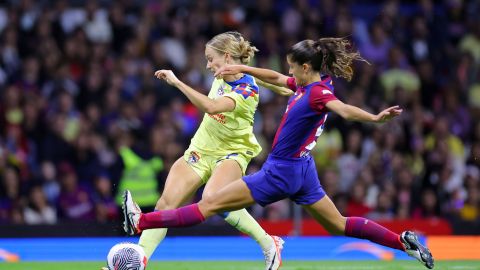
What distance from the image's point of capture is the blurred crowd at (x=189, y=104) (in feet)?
43.0

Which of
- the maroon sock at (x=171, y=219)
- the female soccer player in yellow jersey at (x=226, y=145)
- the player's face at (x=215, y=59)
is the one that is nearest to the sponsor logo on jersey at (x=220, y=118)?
the female soccer player in yellow jersey at (x=226, y=145)

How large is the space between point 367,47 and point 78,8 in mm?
4397

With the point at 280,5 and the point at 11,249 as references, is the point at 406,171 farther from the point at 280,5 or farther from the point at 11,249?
the point at 11,249

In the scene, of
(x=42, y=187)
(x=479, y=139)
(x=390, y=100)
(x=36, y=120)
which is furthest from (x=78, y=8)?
(x=479, y=139)

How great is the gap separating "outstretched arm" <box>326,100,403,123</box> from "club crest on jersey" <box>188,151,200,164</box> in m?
1.70

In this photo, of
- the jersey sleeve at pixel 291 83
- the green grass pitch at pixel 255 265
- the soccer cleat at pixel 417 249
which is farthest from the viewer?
the green grass pitch at pixel 255 265

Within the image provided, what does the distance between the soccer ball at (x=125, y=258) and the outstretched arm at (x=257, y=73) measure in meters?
1.46

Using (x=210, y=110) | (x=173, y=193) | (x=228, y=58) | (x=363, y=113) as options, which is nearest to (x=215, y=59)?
(x=228, y=58)

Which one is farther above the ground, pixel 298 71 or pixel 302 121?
pixel 298 71

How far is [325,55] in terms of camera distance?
303 inches

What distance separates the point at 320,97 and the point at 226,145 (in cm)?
140

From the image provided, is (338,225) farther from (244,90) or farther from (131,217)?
(131,217)

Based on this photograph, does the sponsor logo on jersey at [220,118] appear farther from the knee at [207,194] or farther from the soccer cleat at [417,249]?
the soccer cleat at [417,249]

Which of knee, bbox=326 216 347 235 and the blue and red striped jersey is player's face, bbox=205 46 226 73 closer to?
the blue and red striped jersey
